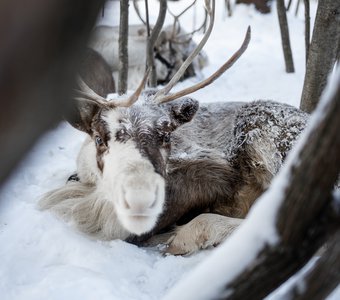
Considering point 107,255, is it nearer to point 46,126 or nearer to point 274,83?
point 46,126

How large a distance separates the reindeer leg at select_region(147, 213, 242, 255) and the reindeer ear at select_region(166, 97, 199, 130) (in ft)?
2.46

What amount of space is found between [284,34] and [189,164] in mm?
5303

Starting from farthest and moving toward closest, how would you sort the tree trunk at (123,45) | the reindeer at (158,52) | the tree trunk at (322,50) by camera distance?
1. the reindeer at (158,52)
2. the tree trunk at (123,45)
3. the tree trunk at (322,50)

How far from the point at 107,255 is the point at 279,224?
2244 millimetres

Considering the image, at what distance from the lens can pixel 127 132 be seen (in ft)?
11.2

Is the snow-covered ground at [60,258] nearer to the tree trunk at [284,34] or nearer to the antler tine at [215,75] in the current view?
the antler tine at [215,75]

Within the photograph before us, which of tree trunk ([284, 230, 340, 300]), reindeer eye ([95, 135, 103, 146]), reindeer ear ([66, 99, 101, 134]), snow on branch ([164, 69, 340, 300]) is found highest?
snow on branch ([164, 69, 340, 300])

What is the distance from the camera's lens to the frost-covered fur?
3.56 metres

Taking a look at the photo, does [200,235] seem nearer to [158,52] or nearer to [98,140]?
[98,140]

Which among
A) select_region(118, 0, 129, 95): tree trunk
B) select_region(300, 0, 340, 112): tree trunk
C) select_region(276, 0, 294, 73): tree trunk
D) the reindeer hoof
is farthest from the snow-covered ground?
select_region(276, 0, 294, 73): tree trunk

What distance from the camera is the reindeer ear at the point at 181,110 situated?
Answer: 3.89 metres

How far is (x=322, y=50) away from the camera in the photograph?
514cm

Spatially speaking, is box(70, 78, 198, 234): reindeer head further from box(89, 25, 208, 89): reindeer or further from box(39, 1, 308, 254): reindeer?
box(89, 25, 208, 89): reindeer

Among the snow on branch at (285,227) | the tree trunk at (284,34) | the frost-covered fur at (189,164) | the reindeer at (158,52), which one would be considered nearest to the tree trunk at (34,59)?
the snow on branch at (285,227)
